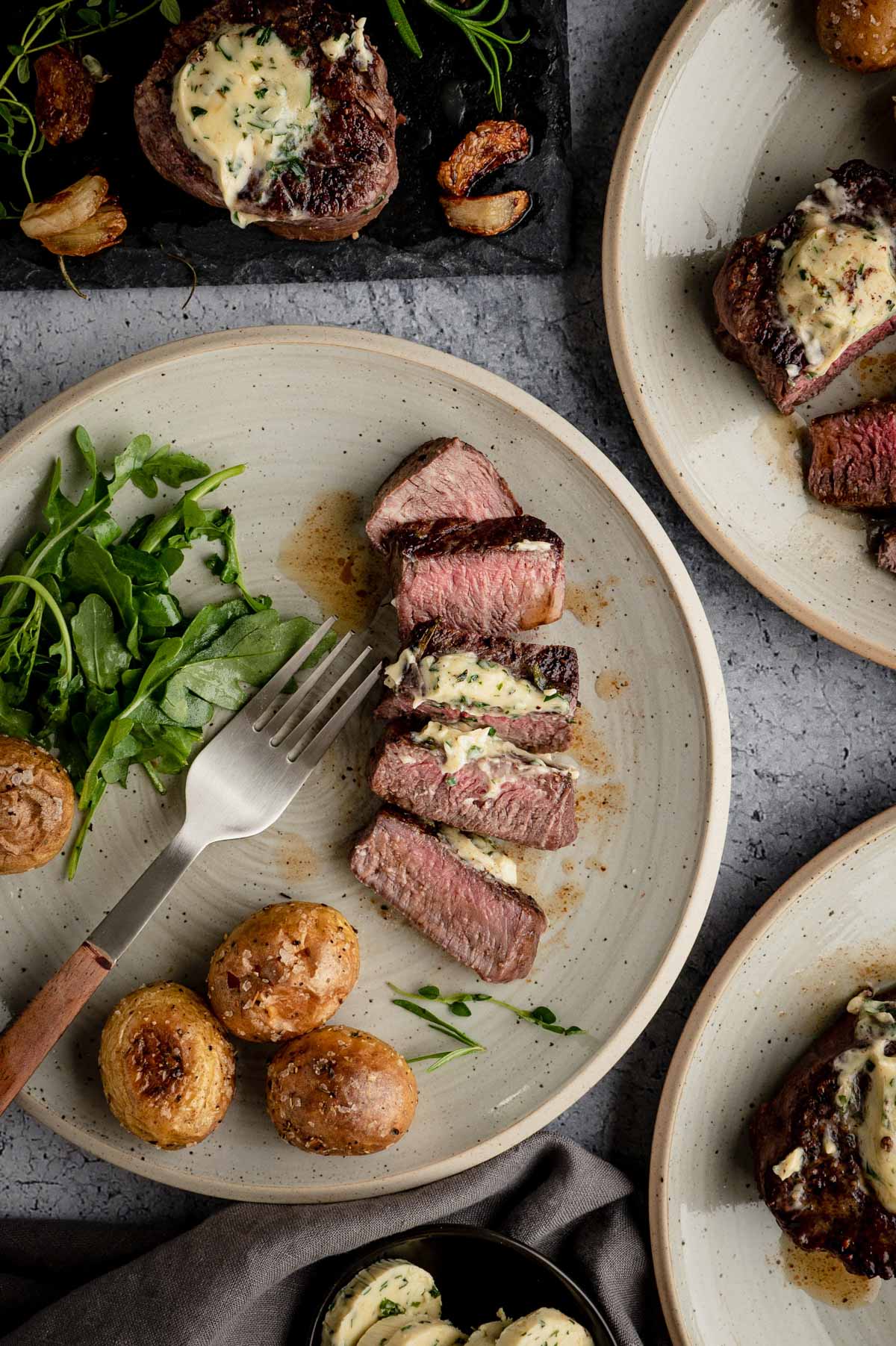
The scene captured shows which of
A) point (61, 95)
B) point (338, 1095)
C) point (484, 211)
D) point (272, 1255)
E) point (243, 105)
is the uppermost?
point (61, 95)

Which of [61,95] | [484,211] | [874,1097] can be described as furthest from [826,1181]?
[61,95]

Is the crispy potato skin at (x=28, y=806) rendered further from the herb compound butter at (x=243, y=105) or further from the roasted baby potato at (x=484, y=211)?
the roasted baby potato at (x=484, y=211)

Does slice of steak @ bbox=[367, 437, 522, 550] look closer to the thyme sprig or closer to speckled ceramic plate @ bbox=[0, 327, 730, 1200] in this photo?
speckled ceramic plate @ bbox=[0, 327, 730, 1200]

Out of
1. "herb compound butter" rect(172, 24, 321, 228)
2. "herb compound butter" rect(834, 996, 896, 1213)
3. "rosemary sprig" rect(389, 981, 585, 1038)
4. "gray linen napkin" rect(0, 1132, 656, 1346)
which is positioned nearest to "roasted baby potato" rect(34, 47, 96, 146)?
"herb compound butter" rect(172, 24, 321, 228)

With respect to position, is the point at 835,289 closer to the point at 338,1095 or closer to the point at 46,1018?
the point at 338,1095

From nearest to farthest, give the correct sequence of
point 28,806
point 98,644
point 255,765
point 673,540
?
point 28,806
point 98,644
point 255,765
point 673,540

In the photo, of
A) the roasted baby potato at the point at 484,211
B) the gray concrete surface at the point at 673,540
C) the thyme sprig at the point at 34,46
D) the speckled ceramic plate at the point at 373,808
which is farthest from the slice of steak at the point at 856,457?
the thyme sprig at the point at 34,46
